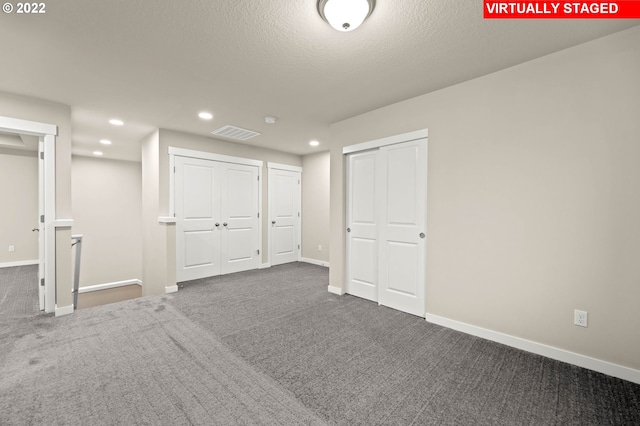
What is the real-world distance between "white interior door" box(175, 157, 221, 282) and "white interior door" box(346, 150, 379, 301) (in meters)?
2.51

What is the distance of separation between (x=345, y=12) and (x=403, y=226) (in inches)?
89.5

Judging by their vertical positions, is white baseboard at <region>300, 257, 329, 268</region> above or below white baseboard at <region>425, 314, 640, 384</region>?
above

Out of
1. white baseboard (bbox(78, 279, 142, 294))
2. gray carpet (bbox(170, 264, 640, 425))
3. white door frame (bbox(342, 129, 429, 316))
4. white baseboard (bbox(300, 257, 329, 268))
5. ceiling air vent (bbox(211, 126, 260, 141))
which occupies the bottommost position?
white baseboard (bbox(78, 279, 142, 294))

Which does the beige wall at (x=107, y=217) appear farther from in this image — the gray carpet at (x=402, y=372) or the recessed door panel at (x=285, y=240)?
the gray carpet at (x=402, y=372)

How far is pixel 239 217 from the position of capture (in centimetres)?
525

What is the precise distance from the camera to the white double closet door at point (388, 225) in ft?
10.2

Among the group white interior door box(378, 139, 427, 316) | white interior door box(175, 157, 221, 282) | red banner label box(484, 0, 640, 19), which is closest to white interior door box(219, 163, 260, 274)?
white interior door box(175, 157, 221, 282)

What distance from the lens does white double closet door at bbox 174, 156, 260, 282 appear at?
4.49m

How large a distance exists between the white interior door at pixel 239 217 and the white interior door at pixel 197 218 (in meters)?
0.14

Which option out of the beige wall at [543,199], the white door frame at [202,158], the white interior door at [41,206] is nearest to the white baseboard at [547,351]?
the beige wall at [543,199]

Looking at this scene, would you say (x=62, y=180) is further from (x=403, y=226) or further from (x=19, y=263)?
(x=19, y=263)

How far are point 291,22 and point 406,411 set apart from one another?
2.63m

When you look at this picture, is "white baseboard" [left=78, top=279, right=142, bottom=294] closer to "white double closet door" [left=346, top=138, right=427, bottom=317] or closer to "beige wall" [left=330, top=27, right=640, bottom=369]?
"white double closet door" [left=346, top=138, right=427, bottom=317]

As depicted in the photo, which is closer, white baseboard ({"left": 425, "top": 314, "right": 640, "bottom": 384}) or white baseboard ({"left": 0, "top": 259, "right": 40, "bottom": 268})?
white baseboard ({"left": 425, "top": 314, "right": 640, "bottom": 384})
